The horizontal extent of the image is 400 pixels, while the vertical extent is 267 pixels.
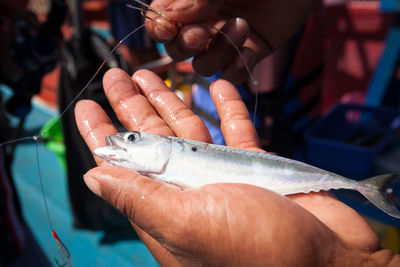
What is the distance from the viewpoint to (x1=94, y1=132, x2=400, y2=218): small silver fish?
169cm

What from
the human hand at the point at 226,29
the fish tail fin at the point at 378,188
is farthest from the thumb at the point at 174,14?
the fish tail fin at the point at 378,188

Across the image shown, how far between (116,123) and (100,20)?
7.86 meters

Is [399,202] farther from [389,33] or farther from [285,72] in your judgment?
[389,33]

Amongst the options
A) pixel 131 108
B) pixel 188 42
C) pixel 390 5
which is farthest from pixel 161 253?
pixel 390 5

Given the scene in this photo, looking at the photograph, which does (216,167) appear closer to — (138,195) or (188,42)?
(138,195)

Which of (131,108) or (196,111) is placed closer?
(131,108)

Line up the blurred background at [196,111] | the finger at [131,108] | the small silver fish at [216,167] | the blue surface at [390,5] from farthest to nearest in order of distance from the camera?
1. the blue surface at [390,5]
2. the blurred background at [196,111]
3. the finger at [131,108]
4. the small silver fish at [216,167]

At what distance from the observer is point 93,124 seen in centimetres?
192

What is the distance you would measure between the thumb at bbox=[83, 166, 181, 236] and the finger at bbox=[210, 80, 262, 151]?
942mm

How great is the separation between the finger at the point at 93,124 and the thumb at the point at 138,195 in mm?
426

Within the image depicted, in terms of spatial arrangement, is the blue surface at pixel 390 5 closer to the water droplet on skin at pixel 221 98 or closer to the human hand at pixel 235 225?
the water droplet on skin at pixel 221 98

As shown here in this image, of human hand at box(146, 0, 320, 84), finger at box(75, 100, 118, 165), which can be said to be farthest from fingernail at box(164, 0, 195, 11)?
finger at box(75, 100, 118, 165)

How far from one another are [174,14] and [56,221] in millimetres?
3317

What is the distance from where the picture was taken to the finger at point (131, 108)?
6.98 ft
